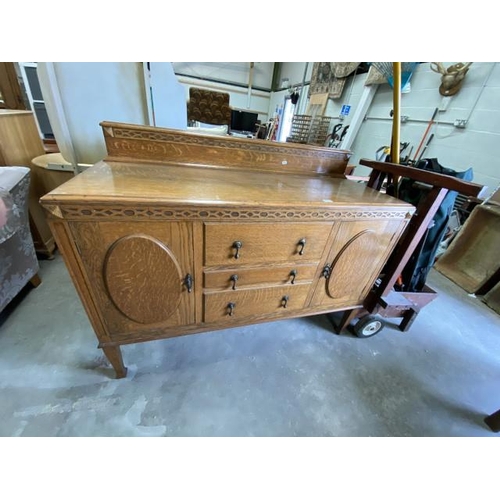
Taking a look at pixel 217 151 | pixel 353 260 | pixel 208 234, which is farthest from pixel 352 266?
pixel 217 151

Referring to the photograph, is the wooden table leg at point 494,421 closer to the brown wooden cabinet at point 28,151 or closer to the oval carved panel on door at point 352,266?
the oval carved panel on door at point 352,266

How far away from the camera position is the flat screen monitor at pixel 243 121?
4.73 meters

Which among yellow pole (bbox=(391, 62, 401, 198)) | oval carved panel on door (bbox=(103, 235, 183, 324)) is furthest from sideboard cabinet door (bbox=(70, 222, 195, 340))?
yellow pole (bbox=(391, 62, 401, 198))

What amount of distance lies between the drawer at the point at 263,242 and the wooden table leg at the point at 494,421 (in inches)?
48.6

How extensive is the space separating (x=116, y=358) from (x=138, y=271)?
1.75 feet

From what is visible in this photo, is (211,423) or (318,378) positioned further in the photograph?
(318,378)

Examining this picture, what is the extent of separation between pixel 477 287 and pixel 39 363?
3.31 metres

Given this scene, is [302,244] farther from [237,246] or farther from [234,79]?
[234,79]

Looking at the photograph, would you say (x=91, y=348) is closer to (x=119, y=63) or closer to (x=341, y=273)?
(x=341, y=273)

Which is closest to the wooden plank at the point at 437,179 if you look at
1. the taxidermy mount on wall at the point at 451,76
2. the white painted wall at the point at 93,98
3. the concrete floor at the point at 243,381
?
the concrete floor at the point at 243,381

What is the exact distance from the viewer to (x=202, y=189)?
833mm

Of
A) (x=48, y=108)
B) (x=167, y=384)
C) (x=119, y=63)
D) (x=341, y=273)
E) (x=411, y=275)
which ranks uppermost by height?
(x=119, y=63)

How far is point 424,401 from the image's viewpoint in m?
1.19

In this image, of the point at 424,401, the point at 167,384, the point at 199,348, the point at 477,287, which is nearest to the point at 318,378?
Answer: the point at 424,401
